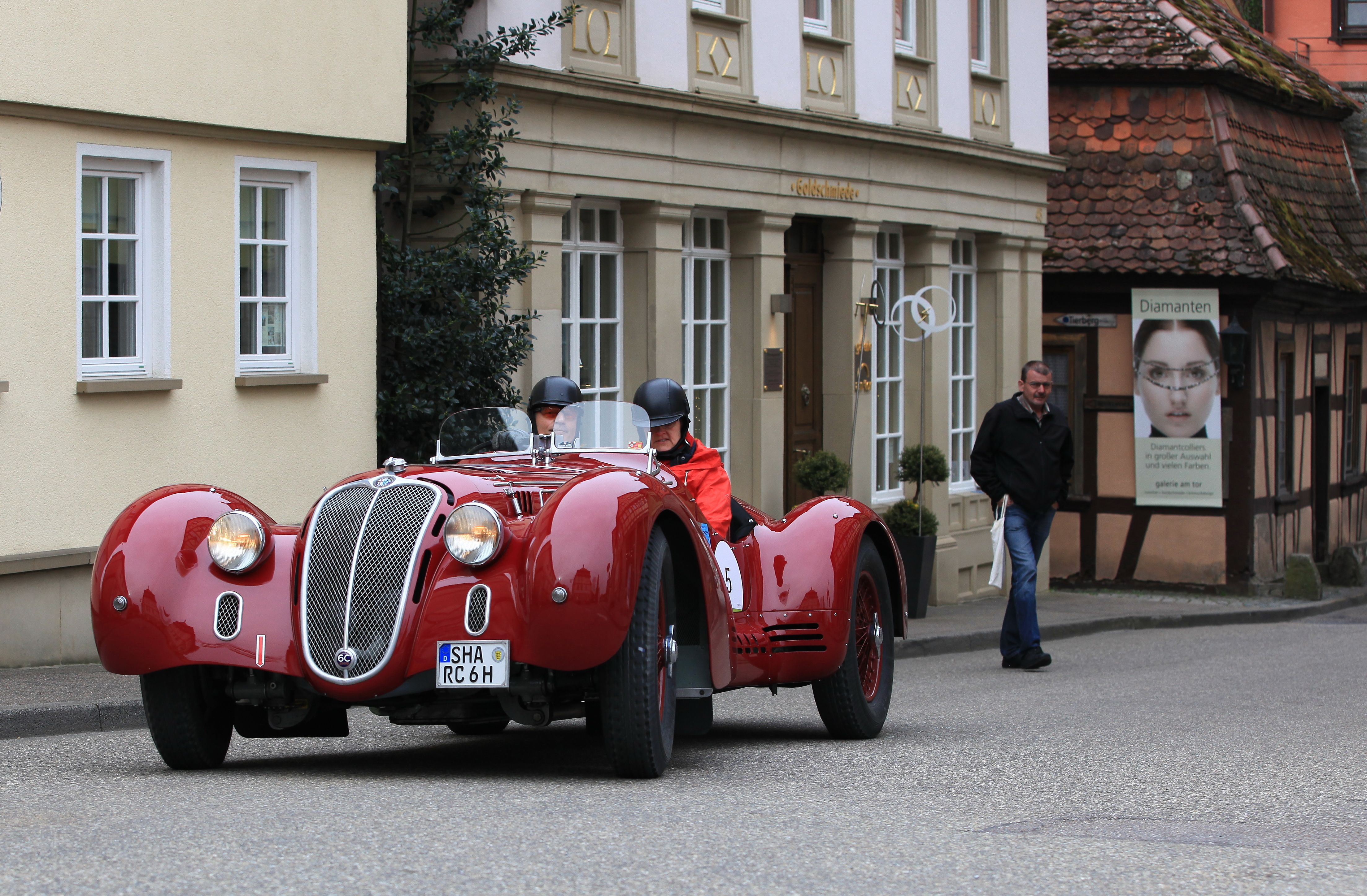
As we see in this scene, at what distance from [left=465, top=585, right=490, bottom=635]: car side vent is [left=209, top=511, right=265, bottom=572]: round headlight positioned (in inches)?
32.8

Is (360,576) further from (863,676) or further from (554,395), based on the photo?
(863,676)

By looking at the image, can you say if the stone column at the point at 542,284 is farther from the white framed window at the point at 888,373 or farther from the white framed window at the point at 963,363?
the white framed window at the point at 963,363

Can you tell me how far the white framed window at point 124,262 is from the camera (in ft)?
39.0

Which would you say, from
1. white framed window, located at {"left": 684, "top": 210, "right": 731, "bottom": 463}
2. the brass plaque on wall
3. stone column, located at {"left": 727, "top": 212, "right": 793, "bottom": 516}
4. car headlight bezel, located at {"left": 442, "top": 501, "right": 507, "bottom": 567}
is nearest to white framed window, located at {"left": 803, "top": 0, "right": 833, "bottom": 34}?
stone column, located at {"left": 727, "top": 212, "right": 793, "bottom": 516}

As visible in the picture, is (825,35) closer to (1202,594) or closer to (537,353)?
(537,353)

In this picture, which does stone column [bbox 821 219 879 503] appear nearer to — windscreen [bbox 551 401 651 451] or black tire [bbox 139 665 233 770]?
windscreen [bbox 551 401 651 451]

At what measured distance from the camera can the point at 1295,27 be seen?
98.3ft

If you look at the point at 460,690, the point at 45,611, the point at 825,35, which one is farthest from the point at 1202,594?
the point at 460,690

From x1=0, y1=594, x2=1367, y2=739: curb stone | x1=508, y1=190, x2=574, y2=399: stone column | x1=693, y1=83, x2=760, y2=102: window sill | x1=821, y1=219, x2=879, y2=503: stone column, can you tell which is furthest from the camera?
x1=821, y1=219, x2=879, y2=503: stone column

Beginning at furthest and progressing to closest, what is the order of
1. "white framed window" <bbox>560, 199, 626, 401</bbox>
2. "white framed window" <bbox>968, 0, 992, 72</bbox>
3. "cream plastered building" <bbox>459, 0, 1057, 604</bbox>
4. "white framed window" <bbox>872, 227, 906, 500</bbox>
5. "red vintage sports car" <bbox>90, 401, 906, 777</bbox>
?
1. "white framed window" <bbox>968, 0, 992, 72</bbox>
2. "white framed window" <bbox>872, 227, 906, 500</bbox>
3. "white framed window" <bbox>560, 199, 626, 401</bbox>
4. "cream plastered building" <bbox>459, 0, 1057, 604</bbox>
5. "red vintage sports car" <bbox>90, 401, 906, 777</bbox>

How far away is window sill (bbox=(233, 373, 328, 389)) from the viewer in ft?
41.4

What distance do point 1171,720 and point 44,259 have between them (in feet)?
22.3

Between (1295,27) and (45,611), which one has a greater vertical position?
(1295,27)

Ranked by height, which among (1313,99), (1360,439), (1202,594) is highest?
(1313,99)
